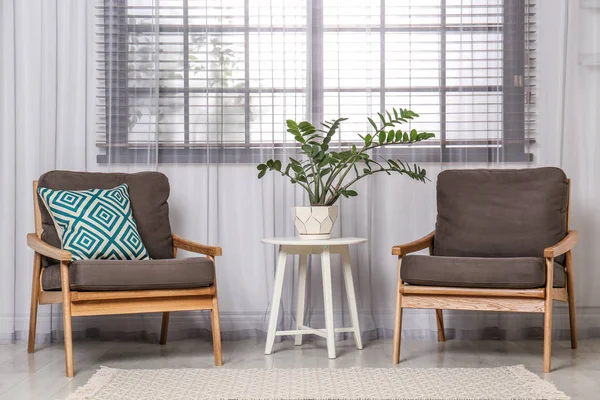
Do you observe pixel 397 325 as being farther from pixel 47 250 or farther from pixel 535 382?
pixel 47 250

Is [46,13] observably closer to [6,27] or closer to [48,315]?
[6,27]

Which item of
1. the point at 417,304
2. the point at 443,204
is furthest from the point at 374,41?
the point at 417,304

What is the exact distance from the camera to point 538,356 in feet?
10.4

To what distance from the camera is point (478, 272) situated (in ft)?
9.34

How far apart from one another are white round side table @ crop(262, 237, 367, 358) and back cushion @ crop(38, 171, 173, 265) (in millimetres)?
499

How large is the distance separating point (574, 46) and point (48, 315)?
9.69ft

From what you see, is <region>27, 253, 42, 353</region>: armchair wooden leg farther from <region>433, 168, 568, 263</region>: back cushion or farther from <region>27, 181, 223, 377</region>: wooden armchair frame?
<region>433, 168, 568, 263</region>: back cushion

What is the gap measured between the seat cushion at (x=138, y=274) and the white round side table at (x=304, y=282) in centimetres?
41

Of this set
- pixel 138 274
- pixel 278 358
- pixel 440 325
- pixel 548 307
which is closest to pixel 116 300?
pixel 138 274

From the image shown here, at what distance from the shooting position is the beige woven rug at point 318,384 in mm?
2471

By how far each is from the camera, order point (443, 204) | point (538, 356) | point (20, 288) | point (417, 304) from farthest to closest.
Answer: point (20, 288) < point (443, 204) < point (538, 356) < point (417, 304)

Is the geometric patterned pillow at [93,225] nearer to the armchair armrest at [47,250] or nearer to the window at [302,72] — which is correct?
the armchair armrest at [47,250]

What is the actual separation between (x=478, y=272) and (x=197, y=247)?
1.20m

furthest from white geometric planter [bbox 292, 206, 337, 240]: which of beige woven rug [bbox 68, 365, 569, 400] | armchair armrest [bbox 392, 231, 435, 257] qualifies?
beige woven rug [bbox 68, 365, 569, 400]
